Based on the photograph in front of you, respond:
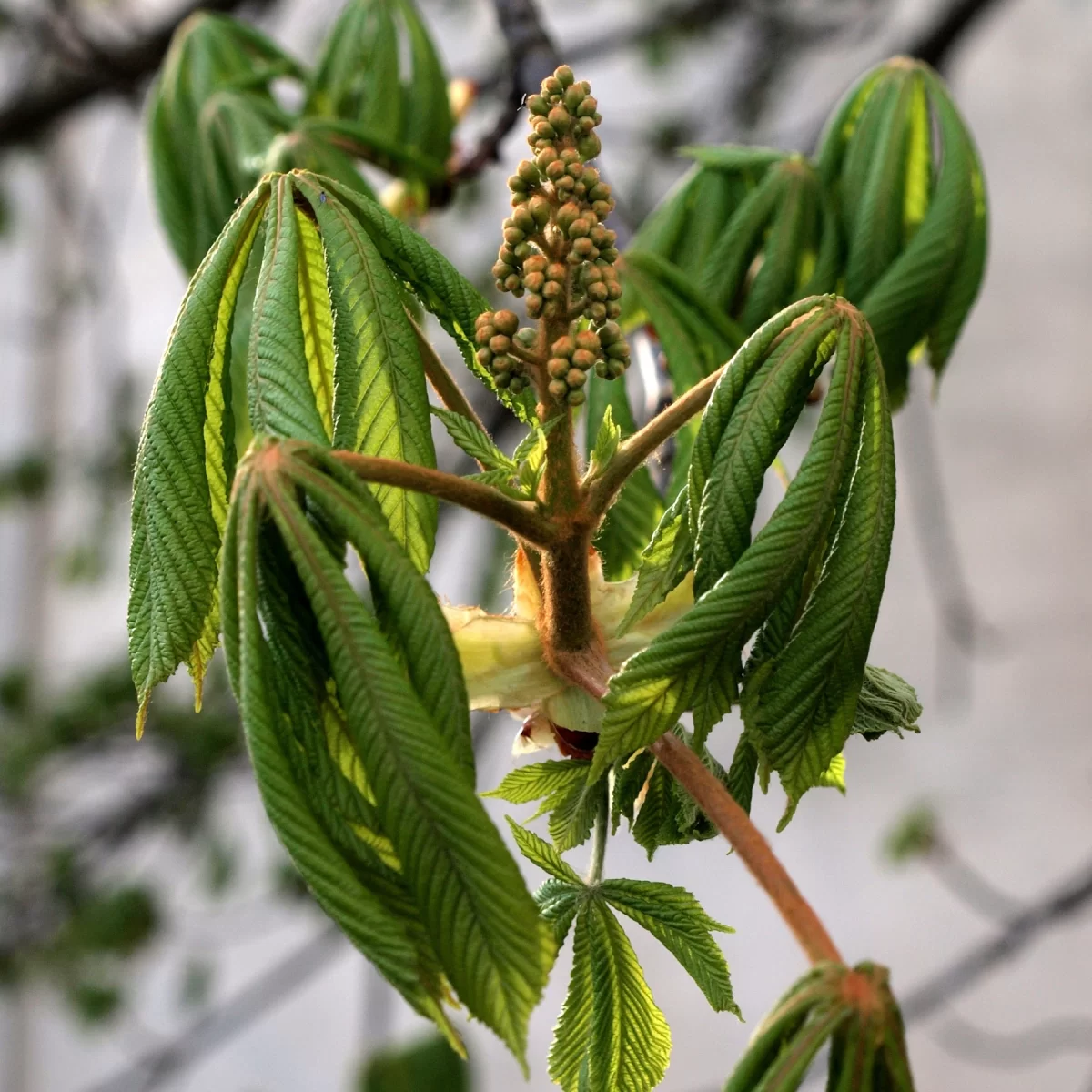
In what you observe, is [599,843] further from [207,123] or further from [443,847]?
[207,123]

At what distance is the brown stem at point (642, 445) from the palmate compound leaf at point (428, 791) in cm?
7

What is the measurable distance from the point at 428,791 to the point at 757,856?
0.26ft

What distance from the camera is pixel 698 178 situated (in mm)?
598

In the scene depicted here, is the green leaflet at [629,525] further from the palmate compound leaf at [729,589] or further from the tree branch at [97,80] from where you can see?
the tree branch at [97,80]

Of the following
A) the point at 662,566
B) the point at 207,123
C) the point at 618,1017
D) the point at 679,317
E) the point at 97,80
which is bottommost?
the point at 618,1017

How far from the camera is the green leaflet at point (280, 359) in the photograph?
0.29 metres

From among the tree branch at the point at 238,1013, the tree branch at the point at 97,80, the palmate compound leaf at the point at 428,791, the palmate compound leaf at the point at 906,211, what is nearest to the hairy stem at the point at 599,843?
the palmate compound leaf at the point at 428,791

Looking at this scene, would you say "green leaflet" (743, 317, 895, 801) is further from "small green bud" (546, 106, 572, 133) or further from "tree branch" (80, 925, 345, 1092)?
"tree branch" (80, 925, 345, 1092)

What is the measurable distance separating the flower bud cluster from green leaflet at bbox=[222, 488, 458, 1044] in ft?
0.28

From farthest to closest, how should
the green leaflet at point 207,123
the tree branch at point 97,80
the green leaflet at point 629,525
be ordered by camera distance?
1. the tree branch at point 97,80
2. the green leaflet at point 207,123
3. the green leaflet at point 629,525

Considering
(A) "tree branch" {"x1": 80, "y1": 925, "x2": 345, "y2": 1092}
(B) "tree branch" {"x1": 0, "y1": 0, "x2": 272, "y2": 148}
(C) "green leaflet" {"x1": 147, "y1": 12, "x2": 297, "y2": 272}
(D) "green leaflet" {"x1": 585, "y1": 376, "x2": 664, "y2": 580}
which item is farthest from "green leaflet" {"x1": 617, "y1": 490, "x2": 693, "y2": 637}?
(A) "tree branch" {"x1": 80, "y1": 925, "x2": 345, "y2": 1092}

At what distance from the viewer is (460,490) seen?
0.97 ft

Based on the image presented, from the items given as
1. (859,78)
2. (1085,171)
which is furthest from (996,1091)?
(859,78)

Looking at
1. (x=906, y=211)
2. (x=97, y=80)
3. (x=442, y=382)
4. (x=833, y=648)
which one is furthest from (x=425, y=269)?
(x=97, y=80)
